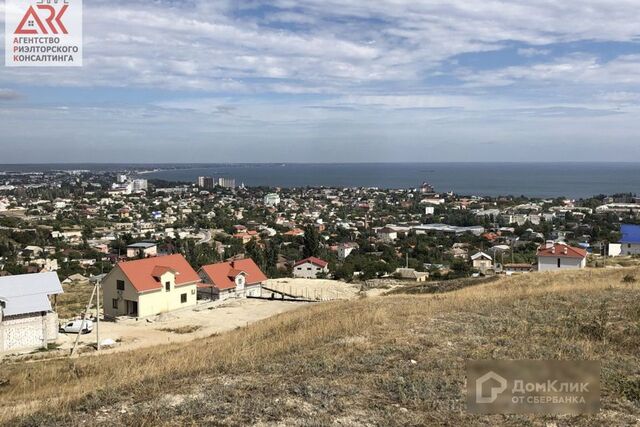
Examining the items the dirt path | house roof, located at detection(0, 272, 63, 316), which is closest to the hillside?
house roof, located at detection(0, 272, 63, 316)

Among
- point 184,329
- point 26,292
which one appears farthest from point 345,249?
point 26,292

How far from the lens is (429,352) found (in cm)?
713

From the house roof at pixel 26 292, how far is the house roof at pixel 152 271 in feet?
16.1

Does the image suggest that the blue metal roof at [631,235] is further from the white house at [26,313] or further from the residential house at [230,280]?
the white house at [26,313]

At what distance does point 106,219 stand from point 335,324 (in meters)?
90.9

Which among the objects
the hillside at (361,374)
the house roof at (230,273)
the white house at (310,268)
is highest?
the hillside at (361,374)

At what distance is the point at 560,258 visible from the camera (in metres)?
30.4

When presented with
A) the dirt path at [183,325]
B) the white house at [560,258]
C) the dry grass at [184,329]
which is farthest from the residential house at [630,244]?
the dry grass at [184,329]

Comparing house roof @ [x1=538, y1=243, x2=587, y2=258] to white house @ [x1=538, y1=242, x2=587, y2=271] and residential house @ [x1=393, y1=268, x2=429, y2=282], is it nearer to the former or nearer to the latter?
white house @ [x1=538, y1=242, x2=587, y2=271]

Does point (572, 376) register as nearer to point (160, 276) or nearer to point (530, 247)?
point (160, 276)

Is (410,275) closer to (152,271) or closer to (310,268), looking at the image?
(310,268)

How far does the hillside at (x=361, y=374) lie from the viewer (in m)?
5.07

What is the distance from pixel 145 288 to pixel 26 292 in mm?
5855

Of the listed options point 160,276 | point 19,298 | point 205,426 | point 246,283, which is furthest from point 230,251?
point 205,426
